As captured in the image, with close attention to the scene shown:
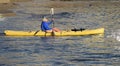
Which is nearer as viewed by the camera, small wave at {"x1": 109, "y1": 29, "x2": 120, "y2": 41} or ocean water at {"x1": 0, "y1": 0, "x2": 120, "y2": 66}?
ocean water at {"x1": 0, "y1": 0, "x2": 120, "y2": 66}

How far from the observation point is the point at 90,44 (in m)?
32.7

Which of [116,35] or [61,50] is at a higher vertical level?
[61,50]

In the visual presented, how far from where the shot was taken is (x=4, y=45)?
33031mm

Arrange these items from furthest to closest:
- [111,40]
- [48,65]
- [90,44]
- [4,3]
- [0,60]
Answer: [4,3] → [111,40] → [90,44] → [0,60] → [48,65]

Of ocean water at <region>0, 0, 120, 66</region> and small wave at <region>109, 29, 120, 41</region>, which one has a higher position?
ocean water at <region>0, 0, 120, 66</region>

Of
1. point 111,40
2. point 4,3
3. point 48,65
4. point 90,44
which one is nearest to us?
point 48,65

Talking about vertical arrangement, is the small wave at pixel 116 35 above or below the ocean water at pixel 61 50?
below

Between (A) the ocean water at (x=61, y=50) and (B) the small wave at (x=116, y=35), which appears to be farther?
(B) the small wave at (x=116, y=35)

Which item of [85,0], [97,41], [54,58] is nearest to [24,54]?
[54,58]

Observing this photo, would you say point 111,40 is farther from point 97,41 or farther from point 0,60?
point 0,60

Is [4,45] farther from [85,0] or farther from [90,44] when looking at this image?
[85,0]

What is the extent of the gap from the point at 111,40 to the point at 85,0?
60.9 m

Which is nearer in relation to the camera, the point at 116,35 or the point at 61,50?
the point at 61,50

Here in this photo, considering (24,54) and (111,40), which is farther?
(111,40)
